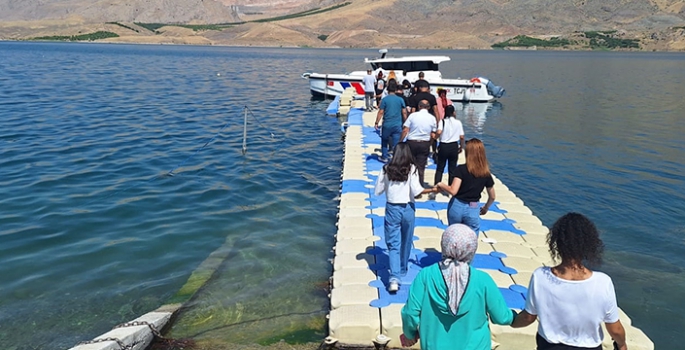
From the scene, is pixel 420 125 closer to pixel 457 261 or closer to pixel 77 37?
pixel 457 261

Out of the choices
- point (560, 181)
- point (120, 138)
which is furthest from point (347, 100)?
point (560, 181)

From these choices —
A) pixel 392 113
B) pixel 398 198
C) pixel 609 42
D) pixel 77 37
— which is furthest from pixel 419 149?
pixel 77 37

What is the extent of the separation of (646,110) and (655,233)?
25332 mm

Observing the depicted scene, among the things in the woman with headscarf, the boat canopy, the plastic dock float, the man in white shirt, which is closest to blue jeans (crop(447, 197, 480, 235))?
the plastic dock float

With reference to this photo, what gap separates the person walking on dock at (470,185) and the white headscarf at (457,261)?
306 centimetres

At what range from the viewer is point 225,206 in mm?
13039

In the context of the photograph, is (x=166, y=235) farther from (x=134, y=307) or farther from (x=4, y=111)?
(x=4, y=111)

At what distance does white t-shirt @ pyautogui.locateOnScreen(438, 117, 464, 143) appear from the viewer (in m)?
9.80

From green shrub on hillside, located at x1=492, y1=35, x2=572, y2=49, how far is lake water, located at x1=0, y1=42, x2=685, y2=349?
537ft

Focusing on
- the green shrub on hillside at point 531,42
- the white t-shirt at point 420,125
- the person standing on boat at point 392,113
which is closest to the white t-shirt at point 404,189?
the white t-shirt at point 420,125

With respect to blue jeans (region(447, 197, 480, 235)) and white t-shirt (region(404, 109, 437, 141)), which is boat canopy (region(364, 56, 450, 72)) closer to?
white t-shirt (region(404, 109, 437, 141))

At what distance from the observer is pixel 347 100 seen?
29516 mm

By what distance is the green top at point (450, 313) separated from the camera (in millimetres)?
3547

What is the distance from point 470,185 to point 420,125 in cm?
347
